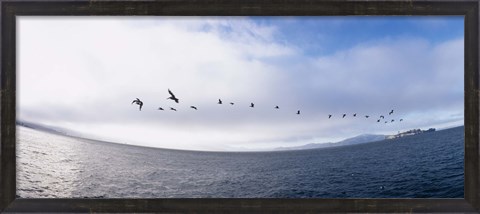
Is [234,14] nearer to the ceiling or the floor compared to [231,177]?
nearer to the ceiling

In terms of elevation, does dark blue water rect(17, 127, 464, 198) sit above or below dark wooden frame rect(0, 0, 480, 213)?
below

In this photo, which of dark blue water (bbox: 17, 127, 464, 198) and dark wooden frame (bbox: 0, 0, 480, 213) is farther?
dark blue water (bbox: 17, 127, 464, 198)

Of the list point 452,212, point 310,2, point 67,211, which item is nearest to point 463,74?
point 452,212

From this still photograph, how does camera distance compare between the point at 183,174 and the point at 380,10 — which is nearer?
→ the point at 380,10

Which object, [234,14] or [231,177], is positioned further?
[231,177]

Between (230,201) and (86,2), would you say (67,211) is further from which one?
(86,2)

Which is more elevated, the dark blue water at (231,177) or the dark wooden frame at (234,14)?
the dark wooden frame at (234,14)

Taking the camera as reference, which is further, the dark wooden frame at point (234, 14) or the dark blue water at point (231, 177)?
the dark blue water at point (231, 177)

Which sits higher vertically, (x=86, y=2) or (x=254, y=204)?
(x=86, y=2)
